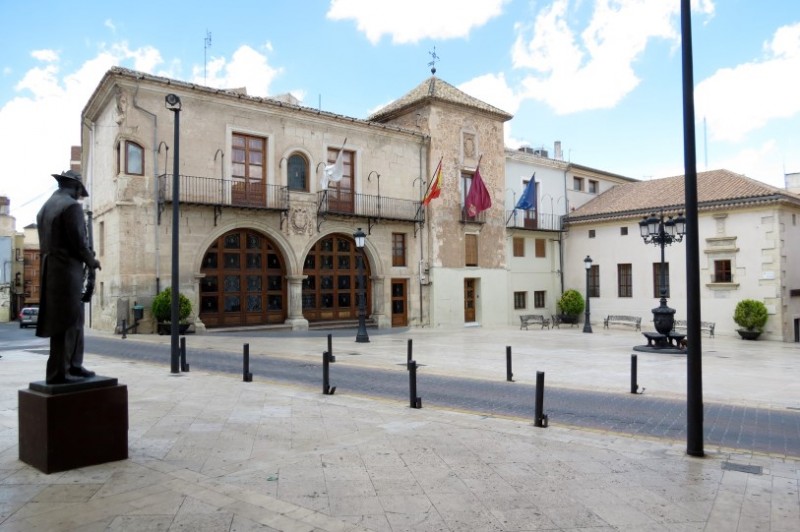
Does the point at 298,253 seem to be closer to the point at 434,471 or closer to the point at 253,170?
the point at 253,170

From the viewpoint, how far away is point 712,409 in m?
8.81

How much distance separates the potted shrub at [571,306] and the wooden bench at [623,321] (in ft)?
5.34

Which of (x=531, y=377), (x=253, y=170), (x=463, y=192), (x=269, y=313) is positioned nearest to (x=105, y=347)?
(x=269, y=313)

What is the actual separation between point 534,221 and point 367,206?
1088 centimetres

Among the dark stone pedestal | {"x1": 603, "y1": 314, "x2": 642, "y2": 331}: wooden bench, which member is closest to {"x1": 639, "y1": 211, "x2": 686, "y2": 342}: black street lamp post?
{"x1": 603, "y1": 314, "x2": 642, "y2": 331}: wooden bench

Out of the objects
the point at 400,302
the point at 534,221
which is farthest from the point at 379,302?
the point at 534,221

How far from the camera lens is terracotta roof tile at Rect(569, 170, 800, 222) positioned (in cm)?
2588

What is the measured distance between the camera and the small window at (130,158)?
65.5 ft

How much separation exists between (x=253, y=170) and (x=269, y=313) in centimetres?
547

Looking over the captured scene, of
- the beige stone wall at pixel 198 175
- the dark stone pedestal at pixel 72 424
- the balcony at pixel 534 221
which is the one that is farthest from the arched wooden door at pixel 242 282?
the dark stone pedestal at pixel 72 424

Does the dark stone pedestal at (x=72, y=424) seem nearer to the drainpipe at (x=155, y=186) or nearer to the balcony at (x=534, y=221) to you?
the drainpipe at (x=155, y=186)

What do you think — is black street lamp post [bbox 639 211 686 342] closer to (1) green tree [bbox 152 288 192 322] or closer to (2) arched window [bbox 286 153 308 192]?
(2) arched window [bbox 286 153 308 192]

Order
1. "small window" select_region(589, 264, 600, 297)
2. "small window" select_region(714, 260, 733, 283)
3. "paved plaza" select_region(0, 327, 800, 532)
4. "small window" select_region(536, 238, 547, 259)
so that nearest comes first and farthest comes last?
"paved plaza" select_region(0, 327, 800, 532)
"small window" select_region(714, 260, 733, 283)
"small window" select_region(589, 264, 600, 297)
"small window" select_region(536, 238, 547, 259)

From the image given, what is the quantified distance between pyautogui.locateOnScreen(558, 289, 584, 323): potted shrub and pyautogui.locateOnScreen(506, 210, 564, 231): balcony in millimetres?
3705
